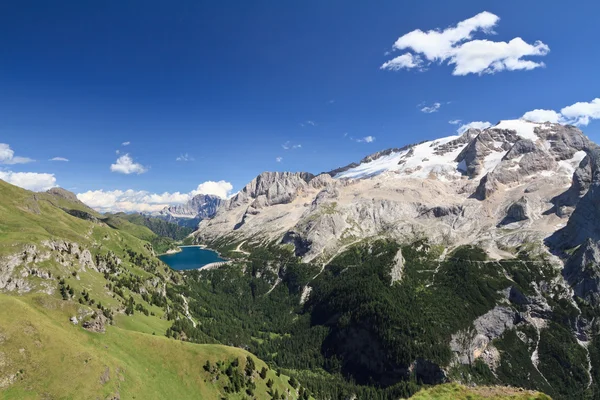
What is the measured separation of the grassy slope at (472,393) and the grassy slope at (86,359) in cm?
8360

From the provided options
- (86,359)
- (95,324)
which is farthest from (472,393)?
(95,324)

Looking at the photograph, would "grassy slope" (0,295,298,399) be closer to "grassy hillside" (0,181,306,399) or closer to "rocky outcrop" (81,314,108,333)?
"grassy hillside" (0,181,306,399)

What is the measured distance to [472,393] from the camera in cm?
2533

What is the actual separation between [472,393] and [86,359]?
91988mm

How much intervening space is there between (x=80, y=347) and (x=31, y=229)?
128622 mm

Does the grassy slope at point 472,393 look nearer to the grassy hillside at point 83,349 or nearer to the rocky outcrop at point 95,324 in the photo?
the grassy hillside at point 83,349

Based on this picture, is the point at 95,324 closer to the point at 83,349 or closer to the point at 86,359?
the point at 83,349

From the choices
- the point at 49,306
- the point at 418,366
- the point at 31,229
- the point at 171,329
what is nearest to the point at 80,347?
the point at 49,306

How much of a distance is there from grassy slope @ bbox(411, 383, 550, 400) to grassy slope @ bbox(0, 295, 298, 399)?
83.6 meters

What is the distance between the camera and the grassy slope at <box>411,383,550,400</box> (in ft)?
78.4

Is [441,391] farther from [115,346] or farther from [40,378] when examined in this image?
[115,346]

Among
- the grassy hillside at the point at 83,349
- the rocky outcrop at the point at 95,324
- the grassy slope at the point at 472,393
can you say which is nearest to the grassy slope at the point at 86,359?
the grassy hillside at the point at 83,349

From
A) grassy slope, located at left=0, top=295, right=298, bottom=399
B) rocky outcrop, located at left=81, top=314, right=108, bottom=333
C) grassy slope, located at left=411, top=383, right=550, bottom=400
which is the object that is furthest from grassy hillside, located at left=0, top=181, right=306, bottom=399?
grassy slope, located at left=411, top=383, right=550, bottom=400

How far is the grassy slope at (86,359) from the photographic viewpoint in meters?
75.5
